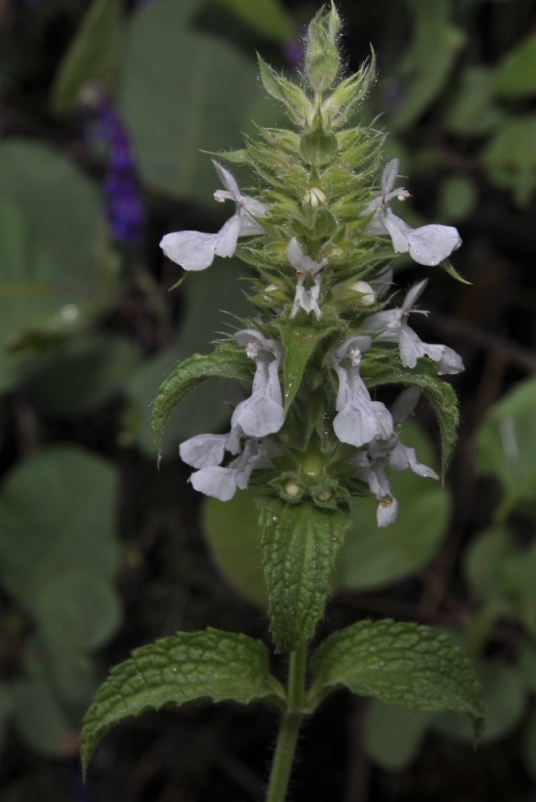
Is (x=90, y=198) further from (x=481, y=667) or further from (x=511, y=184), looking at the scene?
(x=481, y=667)

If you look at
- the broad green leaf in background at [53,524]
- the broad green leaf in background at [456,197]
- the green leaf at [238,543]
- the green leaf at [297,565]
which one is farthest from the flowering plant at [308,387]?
the broad green leaf in background at [456,197]

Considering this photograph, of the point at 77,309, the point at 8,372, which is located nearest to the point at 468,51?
the point at 77,309

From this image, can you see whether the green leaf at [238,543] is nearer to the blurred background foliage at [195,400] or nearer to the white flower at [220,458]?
the blurred background foliage at [195,400]

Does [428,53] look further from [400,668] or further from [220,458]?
[400,668]

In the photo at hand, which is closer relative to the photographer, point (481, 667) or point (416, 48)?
point (481, 667)

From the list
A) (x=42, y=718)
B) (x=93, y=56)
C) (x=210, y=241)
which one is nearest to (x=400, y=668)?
(x=210, y=241)

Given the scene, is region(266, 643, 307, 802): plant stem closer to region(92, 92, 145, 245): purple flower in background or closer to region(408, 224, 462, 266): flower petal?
region(408, 224, 462, 266): flower petal
